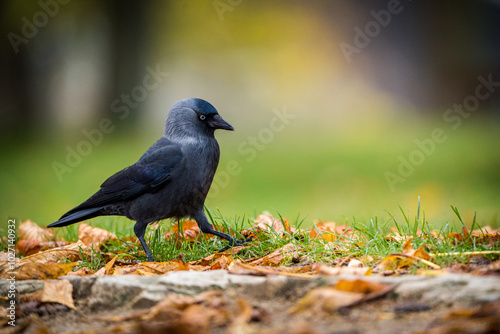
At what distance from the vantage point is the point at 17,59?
38.0 ft

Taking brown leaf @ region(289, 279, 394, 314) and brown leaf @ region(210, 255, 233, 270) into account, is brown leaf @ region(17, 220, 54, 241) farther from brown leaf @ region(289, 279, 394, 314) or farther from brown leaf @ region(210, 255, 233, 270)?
brown leaf @ region(289, 279, 394, 314)

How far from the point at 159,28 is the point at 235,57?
208cm

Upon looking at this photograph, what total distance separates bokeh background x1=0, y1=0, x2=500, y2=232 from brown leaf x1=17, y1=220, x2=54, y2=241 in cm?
473

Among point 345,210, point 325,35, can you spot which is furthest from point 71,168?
point 325,35

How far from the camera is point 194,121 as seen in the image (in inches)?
159

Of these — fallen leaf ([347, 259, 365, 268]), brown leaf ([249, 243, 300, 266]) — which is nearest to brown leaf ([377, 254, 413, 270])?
fallen leaf ([347, 259, 365, 268])

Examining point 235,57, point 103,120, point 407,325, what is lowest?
point 407,325

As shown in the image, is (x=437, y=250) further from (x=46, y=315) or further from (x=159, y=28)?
(x=159, y=28)

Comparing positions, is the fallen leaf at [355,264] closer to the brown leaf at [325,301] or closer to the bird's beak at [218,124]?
the brown leaf at [325,301]

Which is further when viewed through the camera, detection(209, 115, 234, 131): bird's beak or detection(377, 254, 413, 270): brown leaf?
detection(209, 115, 234, 131): bird's beak

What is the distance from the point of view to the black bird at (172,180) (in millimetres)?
3799

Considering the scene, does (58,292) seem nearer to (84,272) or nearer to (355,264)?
(84,272)

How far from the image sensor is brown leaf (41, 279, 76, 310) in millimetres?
2289

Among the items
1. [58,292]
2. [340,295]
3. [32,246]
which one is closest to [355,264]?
[340,295]
